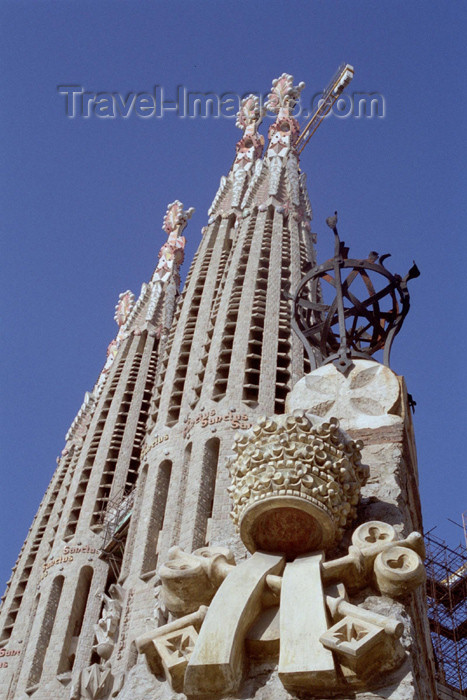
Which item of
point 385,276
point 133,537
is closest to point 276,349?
point 133,537

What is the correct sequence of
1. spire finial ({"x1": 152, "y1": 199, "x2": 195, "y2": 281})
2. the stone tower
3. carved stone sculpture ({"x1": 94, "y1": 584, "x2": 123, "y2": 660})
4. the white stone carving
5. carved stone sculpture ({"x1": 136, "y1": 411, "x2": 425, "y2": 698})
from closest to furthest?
carved stone sculpture ({"x1": 136, "y1": 411, "x2": 425, "y2": 698}) < the stone tower < the white stone carving < carved stone sculpture ({"x1": 94, "y1": 584, "x2": 123, "y2": 660}) < spire finial ({"x1": 152, "y1": 199, "x2": 195, "y2": 281})

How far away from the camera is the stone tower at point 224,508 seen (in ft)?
9.98

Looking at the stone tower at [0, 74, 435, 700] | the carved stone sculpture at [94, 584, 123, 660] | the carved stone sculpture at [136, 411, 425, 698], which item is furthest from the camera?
the carved stone sculpture at [94, 584, 123, 660]

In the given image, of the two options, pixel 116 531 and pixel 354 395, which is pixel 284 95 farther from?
pixel 354 395

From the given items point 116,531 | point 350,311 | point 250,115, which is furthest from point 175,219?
point 350,311

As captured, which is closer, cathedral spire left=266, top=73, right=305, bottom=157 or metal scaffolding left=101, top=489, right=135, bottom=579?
metal scaffolding left=101, top=489, right=135, bottom=579

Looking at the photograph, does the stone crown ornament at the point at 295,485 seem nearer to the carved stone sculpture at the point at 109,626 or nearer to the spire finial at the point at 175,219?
the carved stone sculpture at the point at 109,626

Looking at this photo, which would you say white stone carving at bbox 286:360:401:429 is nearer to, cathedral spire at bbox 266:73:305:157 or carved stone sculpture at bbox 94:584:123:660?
carved stone sculpture at bbox 94:584:123:660

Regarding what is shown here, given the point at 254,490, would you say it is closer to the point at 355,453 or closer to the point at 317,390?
the point at 355,453

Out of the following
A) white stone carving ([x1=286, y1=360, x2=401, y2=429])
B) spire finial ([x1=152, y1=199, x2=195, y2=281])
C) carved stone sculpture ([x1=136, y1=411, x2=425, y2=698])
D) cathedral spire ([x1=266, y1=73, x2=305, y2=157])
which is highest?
cathedral spire ([x1=266, y1=73, x2=305, y2=157])

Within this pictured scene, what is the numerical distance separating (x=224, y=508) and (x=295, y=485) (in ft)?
75.4

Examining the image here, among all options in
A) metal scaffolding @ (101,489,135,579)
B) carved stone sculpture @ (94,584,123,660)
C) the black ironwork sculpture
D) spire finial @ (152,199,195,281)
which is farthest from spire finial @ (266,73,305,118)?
the black ironwork sculpture

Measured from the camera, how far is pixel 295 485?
327 centimetres

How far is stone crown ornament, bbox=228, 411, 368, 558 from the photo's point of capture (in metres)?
3.28
